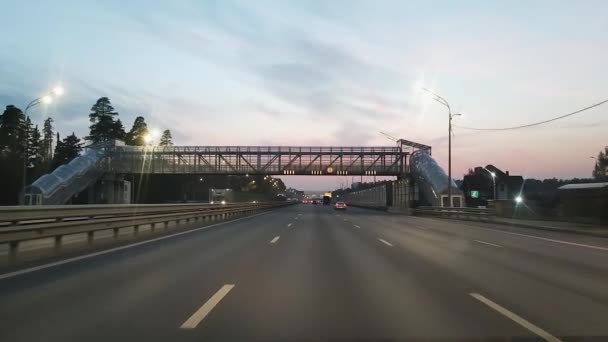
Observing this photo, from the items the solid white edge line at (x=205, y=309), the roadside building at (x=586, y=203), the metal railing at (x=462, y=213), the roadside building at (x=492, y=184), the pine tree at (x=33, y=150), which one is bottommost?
the solid white edge line at (x=205, y=309)

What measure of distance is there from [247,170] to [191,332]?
245ft

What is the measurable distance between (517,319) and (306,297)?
3227 millimetres

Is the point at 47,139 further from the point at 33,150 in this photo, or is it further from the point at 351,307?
the point at 351,307

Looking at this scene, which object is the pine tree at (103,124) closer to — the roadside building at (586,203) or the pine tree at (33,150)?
the pine tree at (33,150)

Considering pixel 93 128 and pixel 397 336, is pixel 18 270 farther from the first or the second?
pixel 93 128

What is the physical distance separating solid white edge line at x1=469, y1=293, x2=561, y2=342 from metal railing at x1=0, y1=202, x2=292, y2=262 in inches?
383

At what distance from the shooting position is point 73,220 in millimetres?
17078

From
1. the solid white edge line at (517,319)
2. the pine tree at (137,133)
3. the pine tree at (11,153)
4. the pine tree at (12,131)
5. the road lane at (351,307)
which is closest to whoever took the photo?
the solid white edge line at (517,319)

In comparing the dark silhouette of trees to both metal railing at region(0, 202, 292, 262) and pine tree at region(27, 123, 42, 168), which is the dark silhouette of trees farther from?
metal railing at region(0, 202, 292, 262)

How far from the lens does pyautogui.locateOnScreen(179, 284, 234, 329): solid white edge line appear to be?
23.6 ft

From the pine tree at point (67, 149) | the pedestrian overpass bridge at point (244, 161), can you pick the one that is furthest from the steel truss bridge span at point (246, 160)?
the pine tree at point (67, 149)

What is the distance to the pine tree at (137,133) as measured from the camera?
12900cm

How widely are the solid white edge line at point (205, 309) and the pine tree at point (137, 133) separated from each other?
12240 cm

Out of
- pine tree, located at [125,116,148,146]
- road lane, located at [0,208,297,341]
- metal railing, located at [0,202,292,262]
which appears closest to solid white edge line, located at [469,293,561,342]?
road lane, located at [0,208,297,341]
